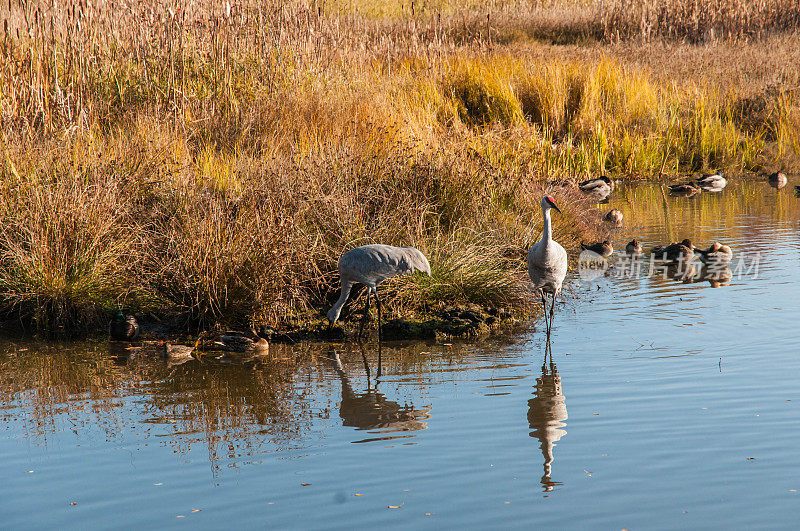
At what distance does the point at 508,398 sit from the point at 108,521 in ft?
8.59

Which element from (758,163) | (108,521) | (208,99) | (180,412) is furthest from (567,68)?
(108,521)

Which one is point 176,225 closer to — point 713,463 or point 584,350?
point 584,350

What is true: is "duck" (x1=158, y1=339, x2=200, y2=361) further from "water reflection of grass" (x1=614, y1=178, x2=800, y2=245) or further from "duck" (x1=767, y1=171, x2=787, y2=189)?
"duck" (x1=767, y1=171, x2=787, y2=189)

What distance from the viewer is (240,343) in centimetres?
664

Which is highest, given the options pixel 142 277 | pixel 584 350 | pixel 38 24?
pixel 38 24

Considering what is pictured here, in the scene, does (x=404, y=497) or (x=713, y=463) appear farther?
(x=713, y=463)

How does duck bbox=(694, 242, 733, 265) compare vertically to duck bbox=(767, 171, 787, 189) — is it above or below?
below

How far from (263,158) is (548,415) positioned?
4829mm

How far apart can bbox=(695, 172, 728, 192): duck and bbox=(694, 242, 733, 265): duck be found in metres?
5.36

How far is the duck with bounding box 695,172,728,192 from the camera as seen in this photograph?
14567 mm

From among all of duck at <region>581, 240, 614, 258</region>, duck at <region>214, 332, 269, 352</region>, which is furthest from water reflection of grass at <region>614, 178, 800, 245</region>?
duck at <region>214, 332, 269, 352</region>

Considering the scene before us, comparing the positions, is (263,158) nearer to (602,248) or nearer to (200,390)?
(200,390)

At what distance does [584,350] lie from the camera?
21.2 ft

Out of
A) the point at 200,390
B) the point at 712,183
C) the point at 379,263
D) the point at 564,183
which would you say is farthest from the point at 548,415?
the point at 712,183
